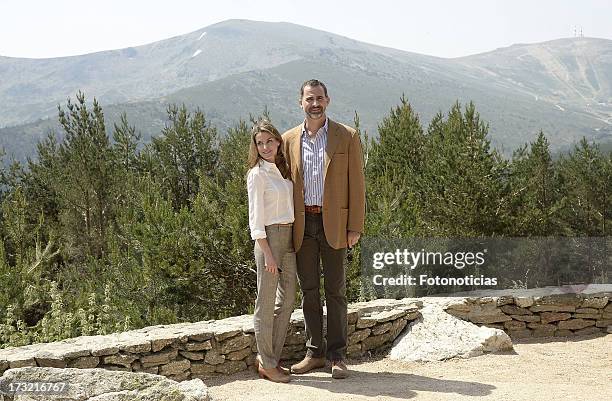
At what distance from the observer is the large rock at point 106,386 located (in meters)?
3.29

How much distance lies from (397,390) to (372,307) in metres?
1.24

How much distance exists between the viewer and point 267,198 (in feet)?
12.9

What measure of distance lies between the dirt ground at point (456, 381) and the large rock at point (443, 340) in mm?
83

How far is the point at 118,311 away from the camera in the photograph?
8312mm

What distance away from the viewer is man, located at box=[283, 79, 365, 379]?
156 inches

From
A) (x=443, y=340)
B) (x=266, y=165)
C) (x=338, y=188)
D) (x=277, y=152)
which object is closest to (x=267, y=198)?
(x=266, y=165)

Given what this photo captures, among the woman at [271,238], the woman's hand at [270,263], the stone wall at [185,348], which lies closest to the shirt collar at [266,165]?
the woman at [271,238]

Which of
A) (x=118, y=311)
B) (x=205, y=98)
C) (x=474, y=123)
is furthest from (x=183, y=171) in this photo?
(x=205, y=98)

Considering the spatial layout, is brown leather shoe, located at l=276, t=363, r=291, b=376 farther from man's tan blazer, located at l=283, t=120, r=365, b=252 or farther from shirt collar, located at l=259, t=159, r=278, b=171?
shirt collar, located at l=259, t=159, r=278, b=171

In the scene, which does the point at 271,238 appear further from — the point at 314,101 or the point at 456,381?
the point at 456,381

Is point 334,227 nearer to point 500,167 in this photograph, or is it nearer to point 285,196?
point 285,196

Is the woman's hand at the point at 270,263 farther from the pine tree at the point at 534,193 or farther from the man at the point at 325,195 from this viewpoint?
the pine tree at the point at 534,193

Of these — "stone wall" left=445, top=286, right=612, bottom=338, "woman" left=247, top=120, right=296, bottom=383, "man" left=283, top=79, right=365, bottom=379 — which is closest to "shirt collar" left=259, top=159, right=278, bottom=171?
"woman" left=247, top=120, right=296, bottom=383

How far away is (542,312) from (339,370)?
254 cm
